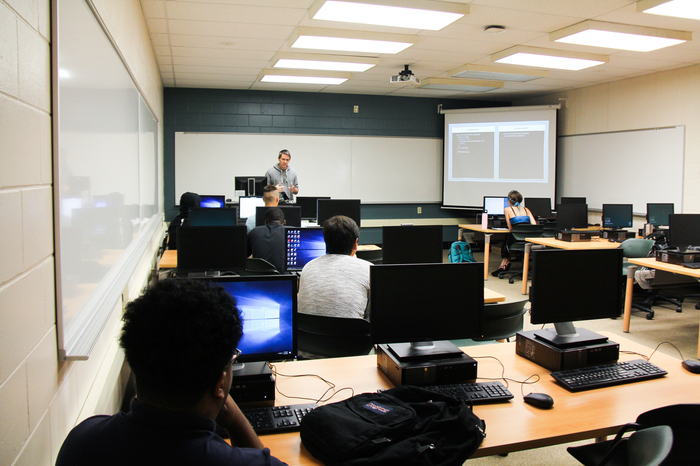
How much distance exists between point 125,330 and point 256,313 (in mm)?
892

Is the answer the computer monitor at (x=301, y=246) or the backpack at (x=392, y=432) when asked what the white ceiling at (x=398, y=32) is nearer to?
the computer monitor at (x=301, y=246)

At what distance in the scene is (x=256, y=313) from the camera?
184 centimetres

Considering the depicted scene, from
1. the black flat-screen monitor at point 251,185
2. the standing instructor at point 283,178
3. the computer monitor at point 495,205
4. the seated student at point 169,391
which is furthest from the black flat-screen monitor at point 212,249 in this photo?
the computer monitor at point 495,205

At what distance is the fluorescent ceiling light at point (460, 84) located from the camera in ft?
24.6

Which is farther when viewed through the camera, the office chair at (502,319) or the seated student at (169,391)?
the office chair at (502,319)

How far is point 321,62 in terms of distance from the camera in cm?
607

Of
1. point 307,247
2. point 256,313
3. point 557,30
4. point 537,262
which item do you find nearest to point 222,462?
point 256,313

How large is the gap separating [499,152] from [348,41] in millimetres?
4687

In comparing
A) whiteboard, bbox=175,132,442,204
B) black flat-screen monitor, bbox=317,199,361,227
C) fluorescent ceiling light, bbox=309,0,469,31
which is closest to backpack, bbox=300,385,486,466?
fluorescent ceiling light, bbox=309,0,469,31

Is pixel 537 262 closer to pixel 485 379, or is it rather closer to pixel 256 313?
pixel 485 379

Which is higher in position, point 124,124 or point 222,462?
point 124,124

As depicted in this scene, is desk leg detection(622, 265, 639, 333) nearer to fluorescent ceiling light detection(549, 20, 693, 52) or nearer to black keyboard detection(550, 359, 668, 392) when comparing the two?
fluorescent ceiling light detection(549, 20, 693, 52)

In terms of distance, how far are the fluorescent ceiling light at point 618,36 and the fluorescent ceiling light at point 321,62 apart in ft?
7.11

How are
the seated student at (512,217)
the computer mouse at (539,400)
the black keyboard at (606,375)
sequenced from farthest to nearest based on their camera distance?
1. the seated student at (512,217)
2. the black keyboard at (606,375)
3. the computer mouse at (539,400)
